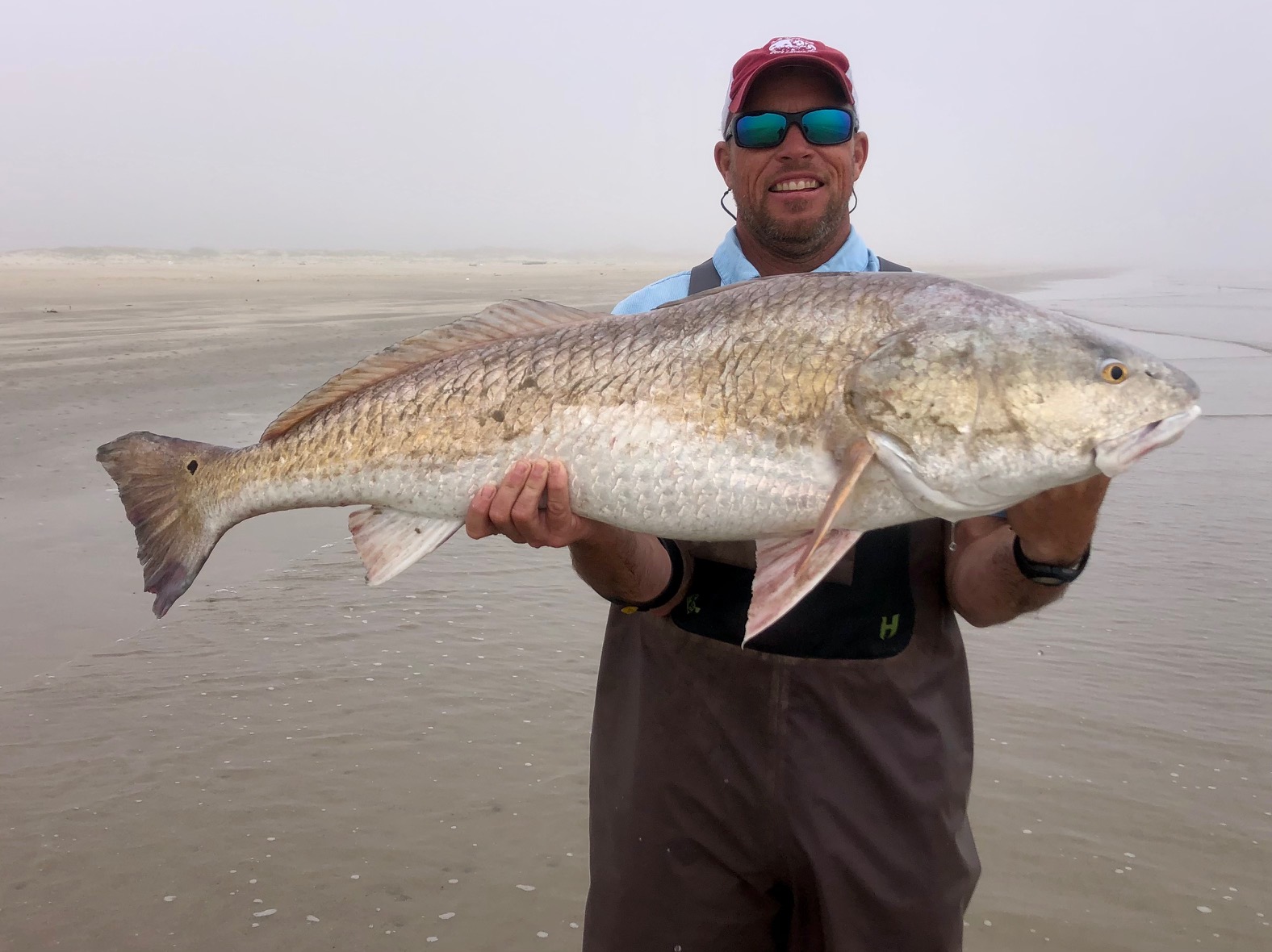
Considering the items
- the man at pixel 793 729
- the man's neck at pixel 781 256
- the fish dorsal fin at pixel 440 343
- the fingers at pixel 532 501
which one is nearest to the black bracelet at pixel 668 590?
the man at pixel 793 729

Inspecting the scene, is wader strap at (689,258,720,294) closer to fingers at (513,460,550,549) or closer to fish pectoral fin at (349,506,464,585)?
fingers at (513,460,550,549)

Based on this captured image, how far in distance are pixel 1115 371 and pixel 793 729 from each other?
3.95ft

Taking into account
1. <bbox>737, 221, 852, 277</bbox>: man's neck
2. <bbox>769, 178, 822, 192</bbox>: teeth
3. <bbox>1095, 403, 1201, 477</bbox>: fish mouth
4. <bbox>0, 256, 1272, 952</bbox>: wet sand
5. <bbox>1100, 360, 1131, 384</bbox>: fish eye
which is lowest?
<bbox>0, 256, 1272, 952</bbox>: wet sand

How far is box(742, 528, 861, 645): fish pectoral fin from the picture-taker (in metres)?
2.19

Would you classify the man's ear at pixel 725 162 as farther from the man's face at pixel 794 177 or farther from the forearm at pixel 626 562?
the forearm at pixel 626 562

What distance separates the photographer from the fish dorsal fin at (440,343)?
2764 mm

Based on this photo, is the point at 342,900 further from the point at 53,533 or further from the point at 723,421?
the point at 53,533

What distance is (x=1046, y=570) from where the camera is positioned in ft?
7.72

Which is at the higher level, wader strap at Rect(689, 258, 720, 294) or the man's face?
the man's face

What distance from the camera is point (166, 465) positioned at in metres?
3.03

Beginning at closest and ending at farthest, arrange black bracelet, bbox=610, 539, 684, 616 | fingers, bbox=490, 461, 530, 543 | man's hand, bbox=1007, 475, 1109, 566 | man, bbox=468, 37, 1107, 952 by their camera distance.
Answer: man's hand, bbox=1007, 475, 1109, 566 → man, bbox=468, 37, 1107, 952 → fingers, bbox=490, 461, 530, 543 → black bracelet, bbox=610, 539, 684, 616

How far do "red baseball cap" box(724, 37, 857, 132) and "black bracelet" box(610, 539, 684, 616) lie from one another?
150 centimetres

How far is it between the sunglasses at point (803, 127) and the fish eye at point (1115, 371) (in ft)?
3.96

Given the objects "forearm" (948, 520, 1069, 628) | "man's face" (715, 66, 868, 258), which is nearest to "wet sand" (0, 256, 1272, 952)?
"forearm" (948, 520, 1069, 628)
